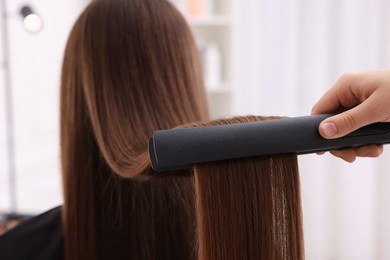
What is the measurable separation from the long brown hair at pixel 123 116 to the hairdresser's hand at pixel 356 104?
32 cm

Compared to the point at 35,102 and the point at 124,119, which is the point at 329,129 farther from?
the point at 35,102

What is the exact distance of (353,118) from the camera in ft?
2.08

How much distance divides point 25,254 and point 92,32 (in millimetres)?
483

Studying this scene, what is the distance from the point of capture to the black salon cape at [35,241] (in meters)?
1.00

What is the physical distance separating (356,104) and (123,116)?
420mm

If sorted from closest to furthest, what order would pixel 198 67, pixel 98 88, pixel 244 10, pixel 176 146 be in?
pixel 176 146, pixel 98 88, pixel 198 67, pixel 244 10

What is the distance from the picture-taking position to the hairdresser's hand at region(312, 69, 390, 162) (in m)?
0.60

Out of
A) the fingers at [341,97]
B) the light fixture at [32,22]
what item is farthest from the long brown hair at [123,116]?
the light fixture at [32,22]

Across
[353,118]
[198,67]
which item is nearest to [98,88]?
[198,67]

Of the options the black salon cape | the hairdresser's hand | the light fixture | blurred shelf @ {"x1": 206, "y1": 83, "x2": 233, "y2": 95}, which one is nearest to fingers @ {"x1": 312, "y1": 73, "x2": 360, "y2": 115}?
the hairdresser's hand

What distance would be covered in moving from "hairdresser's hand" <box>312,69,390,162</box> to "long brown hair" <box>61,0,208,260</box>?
0.32 m

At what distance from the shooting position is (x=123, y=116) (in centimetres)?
91

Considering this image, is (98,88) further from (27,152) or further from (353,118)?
(27,152)

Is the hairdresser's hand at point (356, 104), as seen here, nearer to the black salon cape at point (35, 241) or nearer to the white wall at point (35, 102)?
the black salon cape at point (35, 241)
